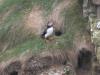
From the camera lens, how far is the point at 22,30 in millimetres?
13172

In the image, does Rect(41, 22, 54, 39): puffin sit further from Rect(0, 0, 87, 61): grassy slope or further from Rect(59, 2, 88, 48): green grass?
Rect(59, 2, 88, 48): green grass

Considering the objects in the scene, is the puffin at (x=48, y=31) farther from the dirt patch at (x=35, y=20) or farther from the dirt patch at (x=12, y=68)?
the dirt patch at (x=12, y=68)

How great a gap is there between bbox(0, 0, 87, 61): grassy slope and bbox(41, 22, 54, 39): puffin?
8.5 inches

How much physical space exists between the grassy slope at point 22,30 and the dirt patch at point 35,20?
0.21 meters

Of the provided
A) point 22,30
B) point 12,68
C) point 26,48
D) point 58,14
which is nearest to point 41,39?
point 26,48

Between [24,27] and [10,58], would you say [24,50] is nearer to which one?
[10,58]

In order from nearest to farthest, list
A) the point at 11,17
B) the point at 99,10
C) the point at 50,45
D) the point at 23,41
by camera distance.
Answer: the point at 99,10
the point at 50,45
the point at 23,41
the point at 11,17

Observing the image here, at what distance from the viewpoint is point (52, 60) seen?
11.5m

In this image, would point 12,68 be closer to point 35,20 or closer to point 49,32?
point 49,32

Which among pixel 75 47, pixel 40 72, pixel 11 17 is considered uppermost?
pixel 11 17

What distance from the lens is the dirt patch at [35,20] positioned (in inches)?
513

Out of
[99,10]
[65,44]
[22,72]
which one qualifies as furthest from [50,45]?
[99,10]

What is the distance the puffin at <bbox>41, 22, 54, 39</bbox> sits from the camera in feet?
40.5

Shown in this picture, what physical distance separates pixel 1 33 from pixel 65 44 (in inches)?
110
